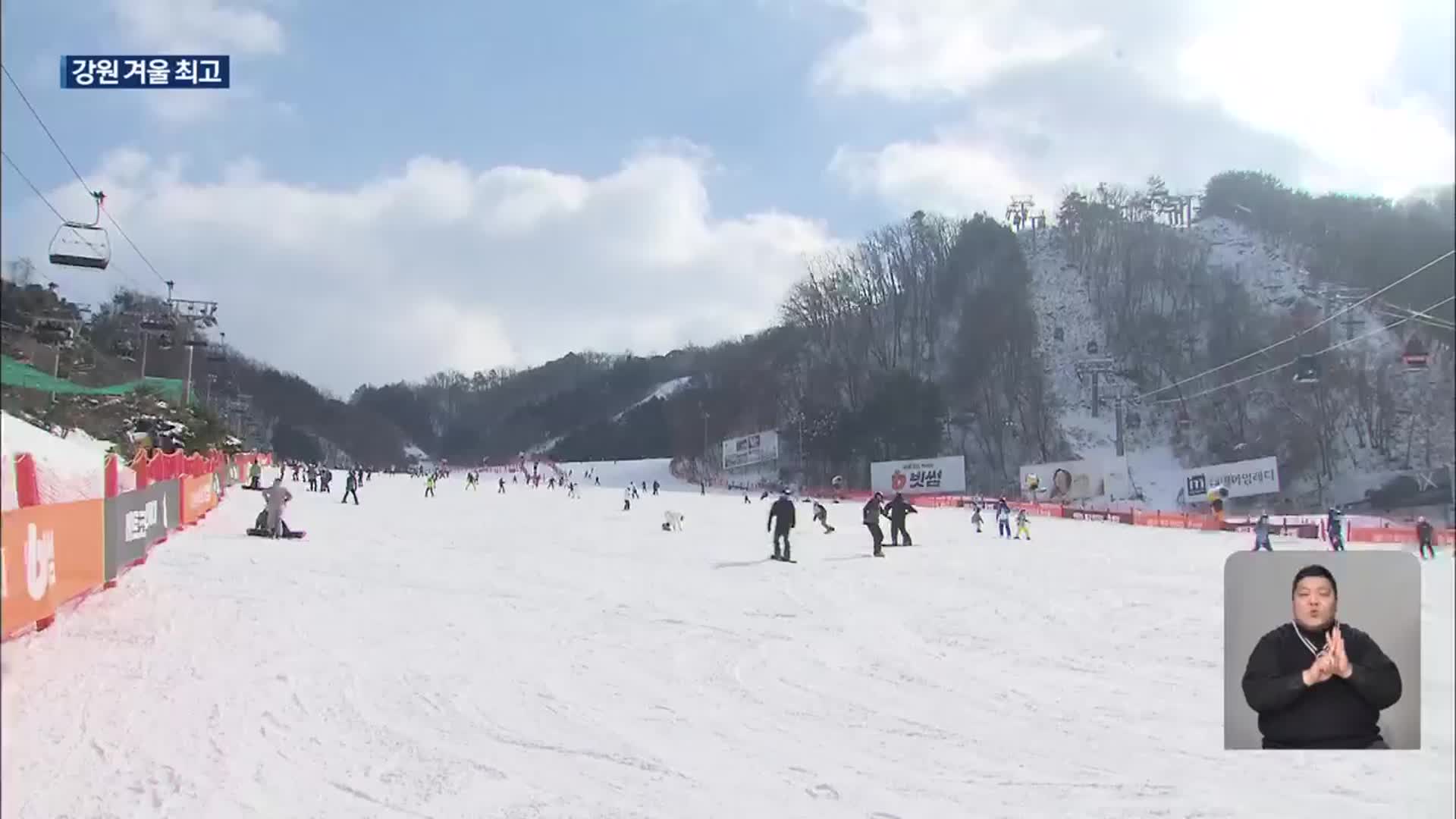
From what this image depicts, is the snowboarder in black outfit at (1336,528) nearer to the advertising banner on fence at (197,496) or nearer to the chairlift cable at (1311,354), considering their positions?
the chairlift cable at (1311,354)

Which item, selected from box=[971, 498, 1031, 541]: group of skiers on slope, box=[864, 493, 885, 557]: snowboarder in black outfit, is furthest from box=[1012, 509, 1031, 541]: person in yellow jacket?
box=[864, 493, 885, 557]: snowboarder in black outfit

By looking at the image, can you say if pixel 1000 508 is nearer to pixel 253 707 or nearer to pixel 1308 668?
pixel 1308 668

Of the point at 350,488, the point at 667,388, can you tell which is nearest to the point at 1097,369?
the point at 667,388

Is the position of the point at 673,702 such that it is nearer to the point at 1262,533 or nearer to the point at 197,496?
the point at 1262,533

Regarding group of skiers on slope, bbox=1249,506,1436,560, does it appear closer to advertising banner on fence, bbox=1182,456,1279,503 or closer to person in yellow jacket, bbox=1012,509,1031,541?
advertising banner on fence, bbox=1182,456,1279,503

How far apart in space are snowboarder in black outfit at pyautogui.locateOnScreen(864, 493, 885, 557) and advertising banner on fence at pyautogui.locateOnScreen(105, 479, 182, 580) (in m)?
6.44

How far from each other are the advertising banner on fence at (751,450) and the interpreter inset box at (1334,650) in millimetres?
2715

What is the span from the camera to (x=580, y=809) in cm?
409

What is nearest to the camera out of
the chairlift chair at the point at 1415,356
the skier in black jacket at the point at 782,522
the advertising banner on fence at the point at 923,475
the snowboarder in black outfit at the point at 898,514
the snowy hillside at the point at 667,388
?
the chairlift chair at the point at 1415,356

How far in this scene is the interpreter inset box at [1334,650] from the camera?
11.4 feet

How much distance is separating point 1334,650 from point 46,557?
184 inches

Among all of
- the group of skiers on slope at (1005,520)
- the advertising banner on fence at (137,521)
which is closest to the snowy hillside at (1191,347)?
the group of skiers on slope at (1005,520)

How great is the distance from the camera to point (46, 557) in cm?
337

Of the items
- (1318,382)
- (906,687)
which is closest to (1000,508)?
(906,687)
